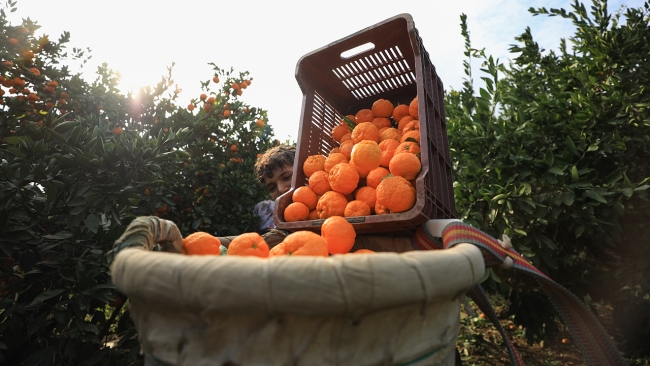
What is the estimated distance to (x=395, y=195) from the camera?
1101 mm

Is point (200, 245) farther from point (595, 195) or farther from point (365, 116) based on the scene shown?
point (595, 195)

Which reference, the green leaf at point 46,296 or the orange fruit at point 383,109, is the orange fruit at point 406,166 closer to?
the orange fruit at point 383,109

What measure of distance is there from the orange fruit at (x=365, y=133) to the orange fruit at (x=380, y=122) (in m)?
0.11

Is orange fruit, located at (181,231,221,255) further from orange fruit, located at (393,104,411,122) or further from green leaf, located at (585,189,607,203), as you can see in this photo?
green leaf, located at (585,189,607,203)

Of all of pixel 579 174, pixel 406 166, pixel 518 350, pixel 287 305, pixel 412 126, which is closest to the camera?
pixel 287 305

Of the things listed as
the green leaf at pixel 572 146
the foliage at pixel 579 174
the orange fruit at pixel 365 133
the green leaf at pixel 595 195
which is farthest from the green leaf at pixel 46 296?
the green leaf at pixel 572 146

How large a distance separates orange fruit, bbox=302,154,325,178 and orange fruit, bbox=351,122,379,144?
17 centimetres

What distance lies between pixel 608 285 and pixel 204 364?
2.71 m

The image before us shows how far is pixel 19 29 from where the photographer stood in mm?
3084

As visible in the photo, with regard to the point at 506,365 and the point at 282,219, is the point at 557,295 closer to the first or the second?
the point at 282,219

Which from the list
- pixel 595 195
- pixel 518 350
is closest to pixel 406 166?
pixel 595 195

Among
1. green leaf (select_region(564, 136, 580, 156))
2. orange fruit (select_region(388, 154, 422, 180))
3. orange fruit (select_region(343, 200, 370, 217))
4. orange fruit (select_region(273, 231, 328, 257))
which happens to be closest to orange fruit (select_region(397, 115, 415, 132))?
orange fruit (select_region(388, 154, 422, 180))

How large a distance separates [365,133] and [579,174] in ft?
4.61

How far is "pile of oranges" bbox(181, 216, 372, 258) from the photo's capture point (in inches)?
35.0
